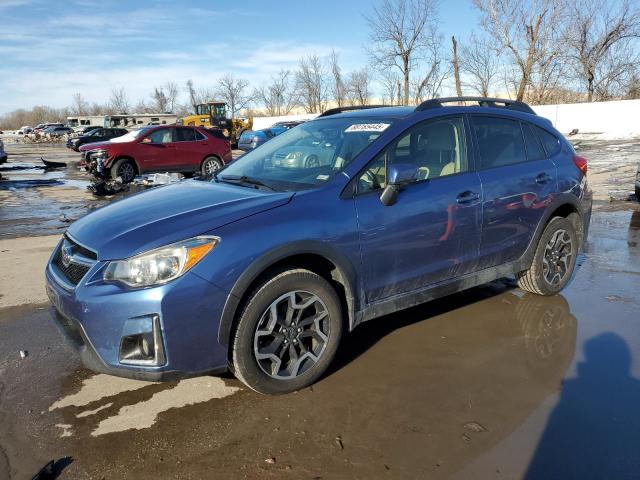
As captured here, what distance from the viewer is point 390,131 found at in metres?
3.65

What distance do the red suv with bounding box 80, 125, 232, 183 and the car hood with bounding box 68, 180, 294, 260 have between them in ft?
37.0

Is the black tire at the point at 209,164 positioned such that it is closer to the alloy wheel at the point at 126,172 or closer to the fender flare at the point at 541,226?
the alloy wheel at the point at 126,172

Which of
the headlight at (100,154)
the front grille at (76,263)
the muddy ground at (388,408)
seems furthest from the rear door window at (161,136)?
the front grille at (76,263)

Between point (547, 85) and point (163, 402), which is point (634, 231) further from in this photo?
point (547, 85)

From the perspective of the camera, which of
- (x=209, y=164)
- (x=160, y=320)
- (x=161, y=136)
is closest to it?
(x=160, y=320)

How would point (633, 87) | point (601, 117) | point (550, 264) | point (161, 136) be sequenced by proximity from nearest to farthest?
point (550, 264) → point (161, 136) → point (601, 117) → point (633, 87)

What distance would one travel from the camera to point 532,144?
461cm

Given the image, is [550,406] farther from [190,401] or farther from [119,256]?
[119,256]

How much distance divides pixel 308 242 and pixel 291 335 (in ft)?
1.91

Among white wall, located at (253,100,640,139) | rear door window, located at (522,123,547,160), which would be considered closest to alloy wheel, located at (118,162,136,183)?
rear door window, located at (522,123,547,160)

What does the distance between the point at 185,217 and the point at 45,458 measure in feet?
4.72

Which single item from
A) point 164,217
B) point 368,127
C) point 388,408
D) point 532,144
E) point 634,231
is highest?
point 368,127

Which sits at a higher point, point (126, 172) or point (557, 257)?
point (126, 172)

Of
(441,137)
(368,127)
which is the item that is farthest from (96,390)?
(441,137)
